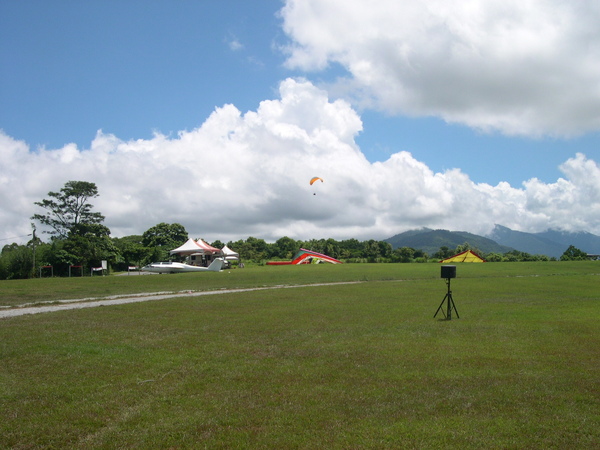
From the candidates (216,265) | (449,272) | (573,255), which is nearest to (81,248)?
(216,265)

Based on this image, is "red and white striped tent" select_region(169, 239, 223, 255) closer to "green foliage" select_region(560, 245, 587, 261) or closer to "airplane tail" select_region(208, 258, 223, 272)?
"airplane tail" select_region(208, 258, 223, 272)

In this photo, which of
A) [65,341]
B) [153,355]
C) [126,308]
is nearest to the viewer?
[153,355]

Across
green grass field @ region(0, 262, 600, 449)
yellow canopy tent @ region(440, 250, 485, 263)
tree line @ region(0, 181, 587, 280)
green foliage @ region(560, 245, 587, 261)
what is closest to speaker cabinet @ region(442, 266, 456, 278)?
green grass field @ region(0, 262, 600, 449)

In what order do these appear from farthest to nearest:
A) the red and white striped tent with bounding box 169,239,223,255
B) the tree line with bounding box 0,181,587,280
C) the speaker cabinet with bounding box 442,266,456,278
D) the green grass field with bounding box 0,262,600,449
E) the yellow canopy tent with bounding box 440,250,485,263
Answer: the yellow canopy tent with bounding box 440,250,485,263 < the red and white striped tent with bounding box 169,239,223,255 < the tree line with bounding box 0,181,587,280 < the speaker cabinet with bounding box 442,266,456,278 < the green grass field with bounding box 0,262,600,449

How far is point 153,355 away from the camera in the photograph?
9359 mm

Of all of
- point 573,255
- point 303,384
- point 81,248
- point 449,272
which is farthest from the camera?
point 573,255

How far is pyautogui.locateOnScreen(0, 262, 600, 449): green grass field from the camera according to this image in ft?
17.5

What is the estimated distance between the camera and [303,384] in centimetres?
728

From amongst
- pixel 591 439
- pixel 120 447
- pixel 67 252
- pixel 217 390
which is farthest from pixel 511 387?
pixel 67 252

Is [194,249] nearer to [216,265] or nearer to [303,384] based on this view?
[216,265]

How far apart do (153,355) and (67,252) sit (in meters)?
55.4

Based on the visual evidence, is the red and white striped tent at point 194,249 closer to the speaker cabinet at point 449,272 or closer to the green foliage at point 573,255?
the speaker cabinet at point 449,272

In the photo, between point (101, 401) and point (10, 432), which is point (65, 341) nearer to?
point (101, 401)

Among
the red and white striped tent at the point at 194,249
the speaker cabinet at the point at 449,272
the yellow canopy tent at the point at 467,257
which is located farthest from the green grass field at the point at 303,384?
the yellow canopy tent at the point at 467,257
